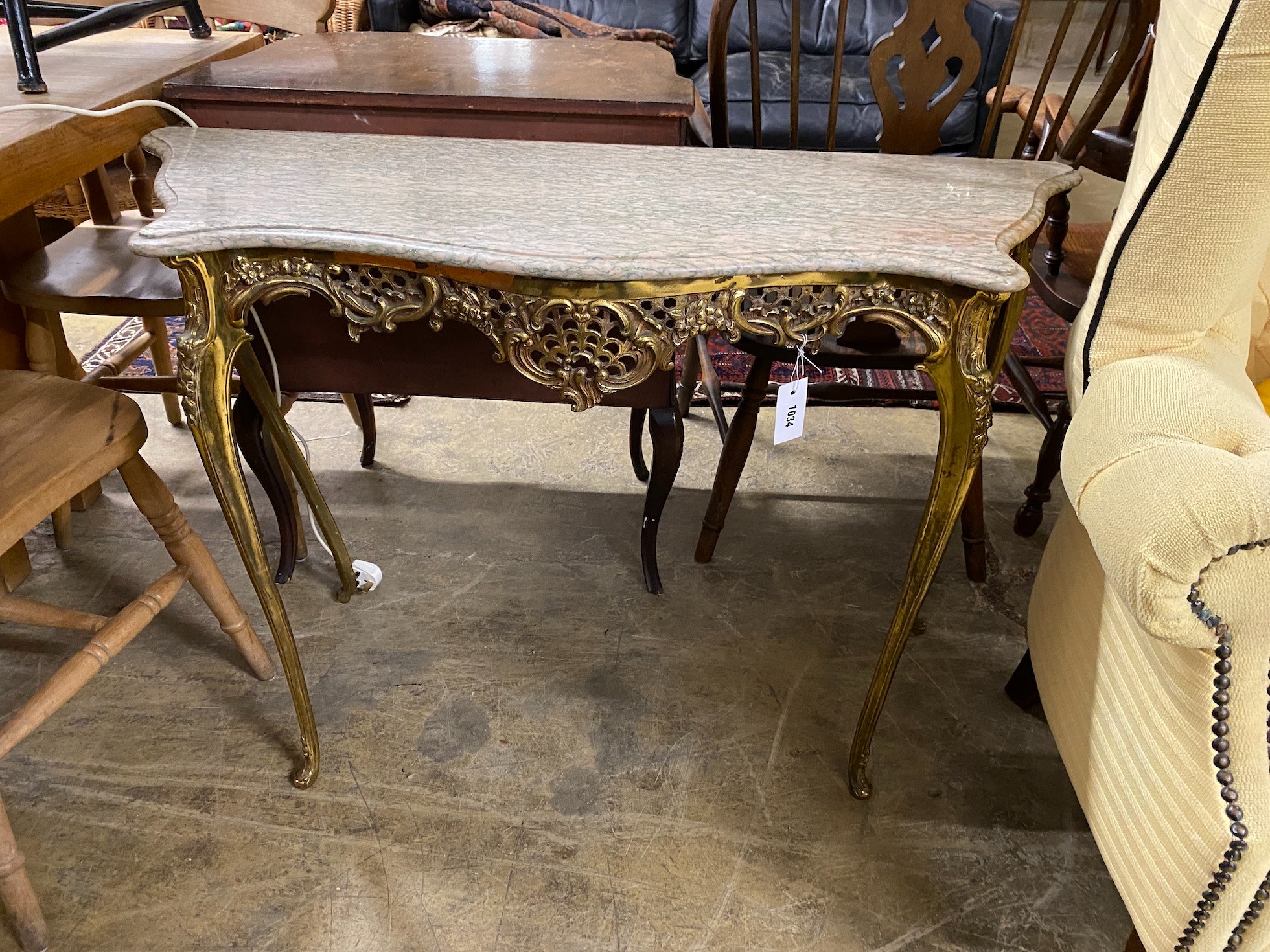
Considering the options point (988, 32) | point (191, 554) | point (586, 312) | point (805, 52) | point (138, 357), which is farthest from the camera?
point (805, 52)

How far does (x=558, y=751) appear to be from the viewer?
48.7 inches

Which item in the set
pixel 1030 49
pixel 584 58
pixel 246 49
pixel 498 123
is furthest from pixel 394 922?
pixel 1030 49

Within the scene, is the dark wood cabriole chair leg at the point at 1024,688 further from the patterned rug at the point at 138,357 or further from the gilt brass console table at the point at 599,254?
the patterned rug at the point at 138,357

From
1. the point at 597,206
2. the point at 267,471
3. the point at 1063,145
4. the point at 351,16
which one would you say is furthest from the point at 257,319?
the point at 351,16

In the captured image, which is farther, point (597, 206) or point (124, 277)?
point (124, 277)

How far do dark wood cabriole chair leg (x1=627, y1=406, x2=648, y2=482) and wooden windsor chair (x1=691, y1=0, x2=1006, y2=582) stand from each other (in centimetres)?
23

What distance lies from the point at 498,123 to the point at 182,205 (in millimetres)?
500

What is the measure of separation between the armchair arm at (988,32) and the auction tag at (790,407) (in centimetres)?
237

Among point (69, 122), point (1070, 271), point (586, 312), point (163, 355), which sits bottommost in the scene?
point (163, 355)

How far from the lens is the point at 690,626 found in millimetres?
1452

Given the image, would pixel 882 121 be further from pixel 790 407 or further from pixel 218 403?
pixel 218 403

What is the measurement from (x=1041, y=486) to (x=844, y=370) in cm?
70

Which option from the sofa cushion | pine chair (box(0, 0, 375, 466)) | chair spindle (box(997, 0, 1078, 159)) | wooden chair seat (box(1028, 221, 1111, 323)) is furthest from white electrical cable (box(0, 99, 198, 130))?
the sofa cushion

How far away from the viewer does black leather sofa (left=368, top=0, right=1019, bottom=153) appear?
2877 millimetres
